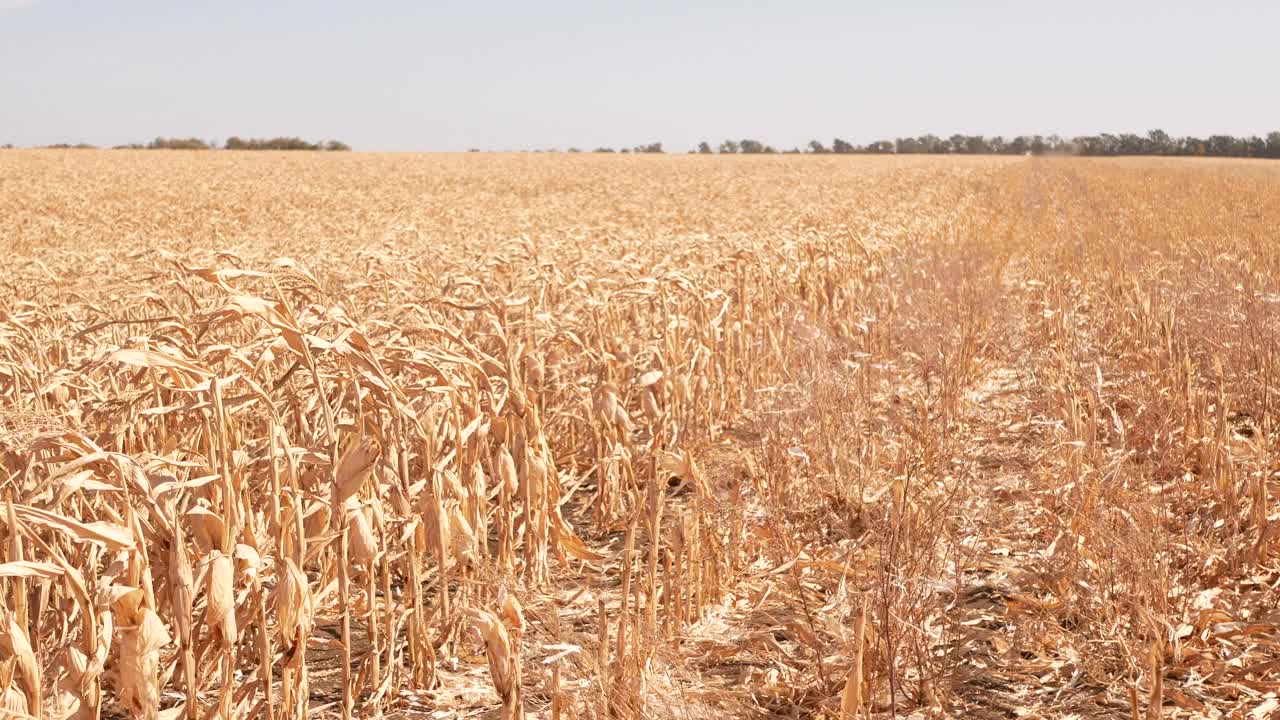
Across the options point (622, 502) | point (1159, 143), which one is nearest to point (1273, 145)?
point (1159, 143)

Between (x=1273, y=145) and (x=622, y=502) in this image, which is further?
(x=1273, y=145)

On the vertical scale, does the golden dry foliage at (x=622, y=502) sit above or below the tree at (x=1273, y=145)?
below

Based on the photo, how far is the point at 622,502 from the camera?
432cm

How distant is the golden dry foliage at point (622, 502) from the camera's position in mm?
2064

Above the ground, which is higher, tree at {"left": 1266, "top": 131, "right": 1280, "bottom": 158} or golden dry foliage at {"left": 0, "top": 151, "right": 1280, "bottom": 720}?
tree at {"left": 1266, "top": 131, "right": 1280, "bottom": 158}

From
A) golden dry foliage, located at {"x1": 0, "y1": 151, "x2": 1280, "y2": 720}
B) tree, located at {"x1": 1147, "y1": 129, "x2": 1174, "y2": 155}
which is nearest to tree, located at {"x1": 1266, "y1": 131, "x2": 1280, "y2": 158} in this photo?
tree, located at {"x1": 1147, "y1": 129, "x2": 1174, "y2": 155}

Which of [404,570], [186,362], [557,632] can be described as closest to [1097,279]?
[404,570]

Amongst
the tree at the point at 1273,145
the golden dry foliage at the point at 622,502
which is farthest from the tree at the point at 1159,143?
the golden dry foliage at the point at 622,502

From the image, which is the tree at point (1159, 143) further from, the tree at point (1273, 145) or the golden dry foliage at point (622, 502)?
the golden dry foliage at point (622, 502)

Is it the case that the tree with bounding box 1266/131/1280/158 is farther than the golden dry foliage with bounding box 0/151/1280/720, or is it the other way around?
the tree with bounding box 1266/131/1280/158

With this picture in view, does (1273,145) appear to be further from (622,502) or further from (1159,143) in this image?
(622,502)

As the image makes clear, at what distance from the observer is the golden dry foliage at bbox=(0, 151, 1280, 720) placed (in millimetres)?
2064

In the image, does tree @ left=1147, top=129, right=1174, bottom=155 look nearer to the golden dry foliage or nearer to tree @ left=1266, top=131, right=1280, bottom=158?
tree @ left=1266, top=131, right=1280, bottom=158

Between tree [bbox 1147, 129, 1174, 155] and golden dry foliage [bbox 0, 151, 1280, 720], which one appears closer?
golden dry foliage [bbox 0, 151, 1280, 720]
